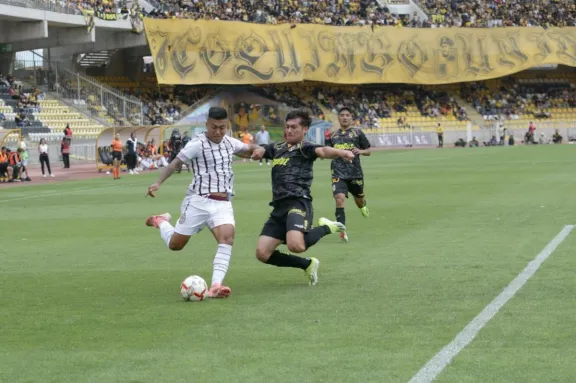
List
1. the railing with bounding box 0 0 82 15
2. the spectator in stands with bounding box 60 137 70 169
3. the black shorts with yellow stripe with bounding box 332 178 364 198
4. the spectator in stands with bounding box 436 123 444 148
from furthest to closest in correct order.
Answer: the spectator in stands with bounding box 436 123 444 148
the railing with bounding box 0 0 82 15
the spectator in stands with bounding box 60 137 70 169
the black shorts with yellow stripe with bounding box 332 178 364 198

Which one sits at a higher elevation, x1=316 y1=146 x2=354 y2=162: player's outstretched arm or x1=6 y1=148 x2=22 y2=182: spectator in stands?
x1=316 y1=146 x2=354 y2=162: player's outstretched arm

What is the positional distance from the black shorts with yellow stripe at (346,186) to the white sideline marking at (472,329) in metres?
3.91

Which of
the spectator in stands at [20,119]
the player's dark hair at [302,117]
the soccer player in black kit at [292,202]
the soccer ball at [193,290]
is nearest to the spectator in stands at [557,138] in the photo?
the spectator in stands at [20,119]

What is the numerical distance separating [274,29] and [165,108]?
913 cm

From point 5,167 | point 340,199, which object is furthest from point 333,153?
point 5,167

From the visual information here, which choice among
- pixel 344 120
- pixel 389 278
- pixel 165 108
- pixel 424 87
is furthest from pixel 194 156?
pixel 424 87

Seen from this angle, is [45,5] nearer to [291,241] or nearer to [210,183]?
[210,183]

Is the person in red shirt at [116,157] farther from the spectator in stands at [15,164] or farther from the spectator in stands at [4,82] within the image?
the spectator in stands at [4,82]

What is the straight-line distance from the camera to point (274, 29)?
65812mm

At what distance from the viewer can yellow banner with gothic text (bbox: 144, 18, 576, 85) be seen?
61.2 meters

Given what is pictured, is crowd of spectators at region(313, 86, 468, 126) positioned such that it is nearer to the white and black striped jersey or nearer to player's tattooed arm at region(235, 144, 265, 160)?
player's tattooed arm at region(235, 144, 265, 160)

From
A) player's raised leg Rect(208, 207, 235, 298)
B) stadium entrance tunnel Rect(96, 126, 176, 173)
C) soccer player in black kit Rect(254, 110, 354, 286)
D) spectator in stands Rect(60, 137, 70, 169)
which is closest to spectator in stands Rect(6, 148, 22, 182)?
stadium entrance tunnel Rect(96, 126, 176, 173)

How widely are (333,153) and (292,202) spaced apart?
92cm

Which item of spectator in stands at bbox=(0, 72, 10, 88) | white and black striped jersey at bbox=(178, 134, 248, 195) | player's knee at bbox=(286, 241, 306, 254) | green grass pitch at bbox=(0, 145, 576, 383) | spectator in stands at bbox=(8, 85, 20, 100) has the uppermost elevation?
spectator in stands at bbox=(0, 72, 10, 88)
